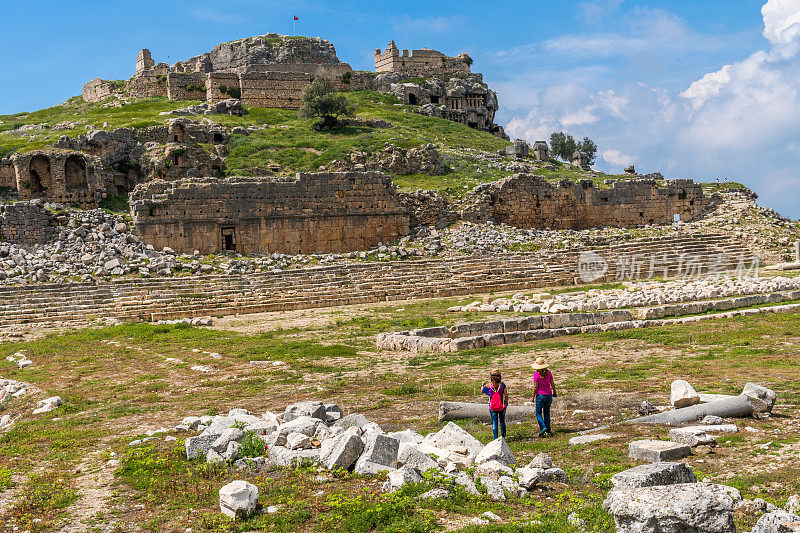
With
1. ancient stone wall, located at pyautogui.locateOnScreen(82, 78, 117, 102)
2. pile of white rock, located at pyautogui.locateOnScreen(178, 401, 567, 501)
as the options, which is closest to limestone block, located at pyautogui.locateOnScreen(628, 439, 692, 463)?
pile of white rock, located at pyautogui.locateOnScreen(178, 401, 567, 501)

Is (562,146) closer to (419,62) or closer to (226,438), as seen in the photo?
(419,62)

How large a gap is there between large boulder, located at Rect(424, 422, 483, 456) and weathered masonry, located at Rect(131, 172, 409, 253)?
22804mm

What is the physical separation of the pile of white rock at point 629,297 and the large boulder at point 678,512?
14423 millimetres

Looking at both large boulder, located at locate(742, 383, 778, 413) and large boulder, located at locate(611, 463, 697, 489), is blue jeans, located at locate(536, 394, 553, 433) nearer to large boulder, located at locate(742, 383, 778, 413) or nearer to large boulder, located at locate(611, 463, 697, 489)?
large boulder, located at locate(742, 383, 778, 413)

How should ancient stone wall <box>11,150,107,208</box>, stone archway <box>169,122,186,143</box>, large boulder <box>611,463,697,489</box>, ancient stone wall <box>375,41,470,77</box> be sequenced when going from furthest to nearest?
ancient stone wall <box>375,41,470,77</box>
stone archway <box>169,122,186,143</box>
ancient stone wall <box>11,150,107,208</box>
large boulder <box>611,463,697,489</box>

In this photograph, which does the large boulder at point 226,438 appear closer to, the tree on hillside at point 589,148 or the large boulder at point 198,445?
the large boulder at point 198,445

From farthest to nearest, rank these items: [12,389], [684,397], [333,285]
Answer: [333,285]
[12,389]
[684,397]

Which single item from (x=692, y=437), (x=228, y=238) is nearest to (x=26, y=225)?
(x=228, y=238)

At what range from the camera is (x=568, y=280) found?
91.5ft

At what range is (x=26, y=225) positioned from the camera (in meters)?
26.1

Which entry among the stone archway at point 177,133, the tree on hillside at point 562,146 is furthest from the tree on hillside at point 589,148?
the stone archway at point 177,133

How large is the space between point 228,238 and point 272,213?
82.1 inches

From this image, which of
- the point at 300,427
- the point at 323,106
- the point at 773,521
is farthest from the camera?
the point at 323,106

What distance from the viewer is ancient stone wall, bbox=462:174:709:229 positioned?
35188mm
